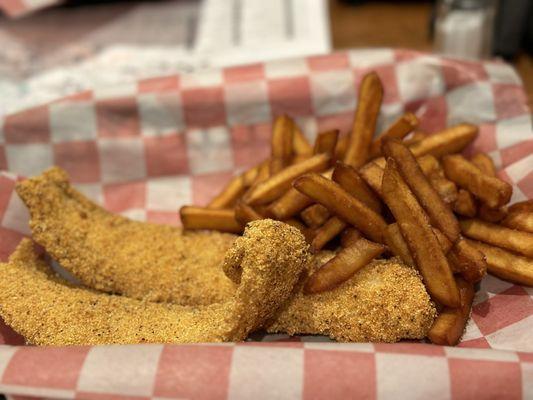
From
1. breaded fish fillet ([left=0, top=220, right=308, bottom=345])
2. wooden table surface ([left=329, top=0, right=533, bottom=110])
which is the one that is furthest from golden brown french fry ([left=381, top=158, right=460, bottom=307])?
wooden table surface ([left=329, top=0, right=533, bottom=110])

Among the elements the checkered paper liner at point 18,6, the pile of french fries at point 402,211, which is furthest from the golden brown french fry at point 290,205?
the checkered paper liner at point 18,6

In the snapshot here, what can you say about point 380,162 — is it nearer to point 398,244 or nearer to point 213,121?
point 398,244

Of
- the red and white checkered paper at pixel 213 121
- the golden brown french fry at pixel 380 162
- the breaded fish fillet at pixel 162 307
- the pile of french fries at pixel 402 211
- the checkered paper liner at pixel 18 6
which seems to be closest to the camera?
→ the breaded fish fillet at pixel 162 307

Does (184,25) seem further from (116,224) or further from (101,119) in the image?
(116,224)

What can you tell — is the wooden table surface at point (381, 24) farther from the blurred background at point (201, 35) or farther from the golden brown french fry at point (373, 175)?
the golden brown french fry at point (373, 175)

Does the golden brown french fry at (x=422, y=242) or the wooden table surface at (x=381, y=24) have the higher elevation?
the golden brown french fry at (x=422, y=242)

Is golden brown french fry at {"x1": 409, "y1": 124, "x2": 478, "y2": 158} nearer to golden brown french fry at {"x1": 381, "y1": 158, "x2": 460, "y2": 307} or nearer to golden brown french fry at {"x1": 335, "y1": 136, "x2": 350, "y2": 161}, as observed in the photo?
golden brown french fry at {"x1": 335, "y1": 136, "x2": 350, "y2": 161}

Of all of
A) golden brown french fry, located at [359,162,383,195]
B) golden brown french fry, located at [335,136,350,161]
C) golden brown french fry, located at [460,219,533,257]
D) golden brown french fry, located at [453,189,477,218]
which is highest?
golden brown french fry, located at [359,162,383,195]

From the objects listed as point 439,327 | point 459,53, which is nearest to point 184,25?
point 459,53
